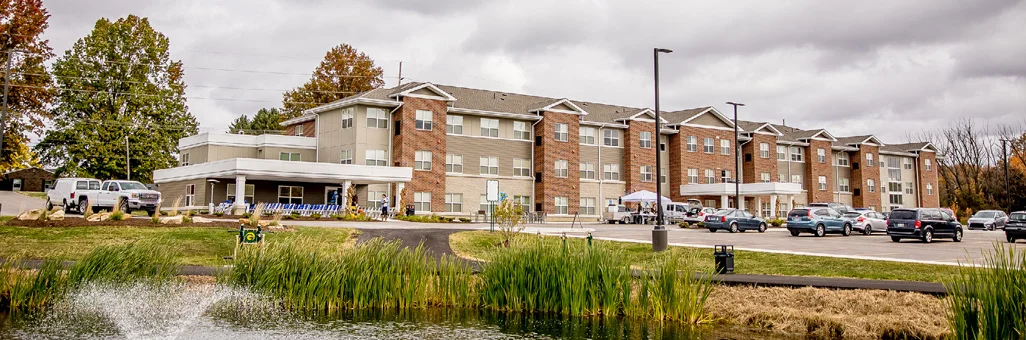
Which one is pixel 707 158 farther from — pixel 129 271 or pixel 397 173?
pixel 129 271

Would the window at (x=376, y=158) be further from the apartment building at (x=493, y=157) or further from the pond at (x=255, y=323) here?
the pond at (x=255, y=323)

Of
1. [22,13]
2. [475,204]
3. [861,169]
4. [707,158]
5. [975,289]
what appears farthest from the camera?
[861,169]

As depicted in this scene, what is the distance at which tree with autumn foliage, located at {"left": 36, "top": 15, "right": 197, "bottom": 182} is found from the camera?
55.6 meters

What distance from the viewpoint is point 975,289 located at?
9.52 metres

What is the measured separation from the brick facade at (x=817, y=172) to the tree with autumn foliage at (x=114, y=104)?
56.0 meters

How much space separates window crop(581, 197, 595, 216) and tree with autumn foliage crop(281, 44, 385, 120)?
21.5 meters

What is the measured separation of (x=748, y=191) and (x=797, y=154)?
11.6m

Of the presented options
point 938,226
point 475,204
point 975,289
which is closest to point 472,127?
point 475,204

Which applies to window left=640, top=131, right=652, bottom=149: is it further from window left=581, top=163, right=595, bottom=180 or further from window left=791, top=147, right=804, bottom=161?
window left=791, top=147, right=804, bottom=161

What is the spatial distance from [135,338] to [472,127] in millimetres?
43634

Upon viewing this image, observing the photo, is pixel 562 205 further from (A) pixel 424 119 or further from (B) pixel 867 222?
(B) pixel 867 222

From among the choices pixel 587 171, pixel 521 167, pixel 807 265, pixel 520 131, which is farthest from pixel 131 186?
pixel 587 171

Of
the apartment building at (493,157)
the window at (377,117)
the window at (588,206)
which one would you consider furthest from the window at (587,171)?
the window at (377,117)

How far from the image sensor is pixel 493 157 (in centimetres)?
5562
